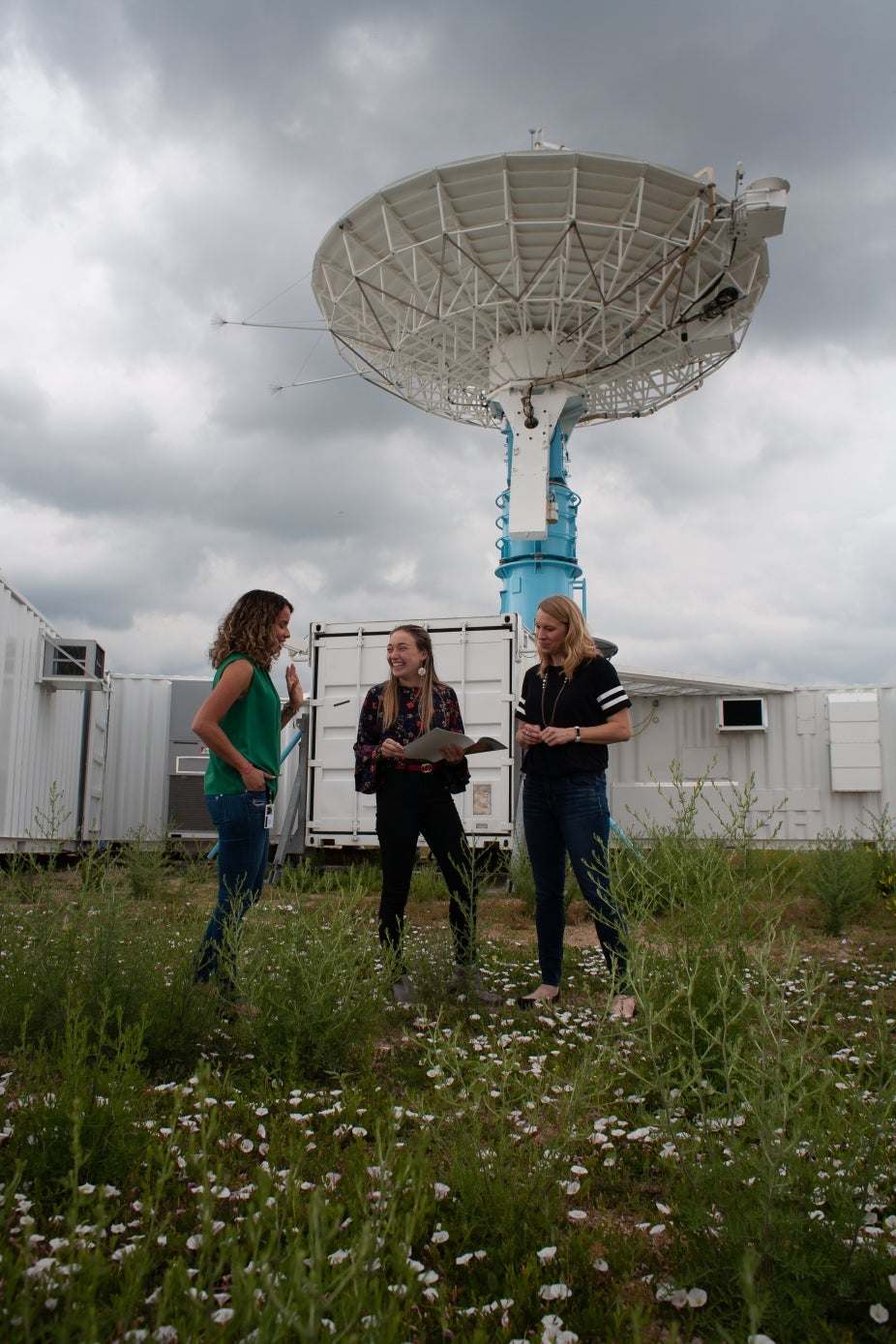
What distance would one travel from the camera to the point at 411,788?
16.1ft

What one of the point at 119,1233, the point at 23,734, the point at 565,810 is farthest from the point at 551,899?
the point at 23,734

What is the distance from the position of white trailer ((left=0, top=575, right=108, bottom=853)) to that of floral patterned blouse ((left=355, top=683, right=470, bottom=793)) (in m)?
4.25

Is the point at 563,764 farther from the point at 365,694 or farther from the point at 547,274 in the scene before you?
the point at 547,274

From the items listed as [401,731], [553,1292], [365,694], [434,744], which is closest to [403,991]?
[434,744]

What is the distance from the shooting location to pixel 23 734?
1009 centimetres

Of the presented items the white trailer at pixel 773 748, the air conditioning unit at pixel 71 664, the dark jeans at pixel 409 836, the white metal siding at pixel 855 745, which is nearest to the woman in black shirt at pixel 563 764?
the dark jeans at pixel 409 836

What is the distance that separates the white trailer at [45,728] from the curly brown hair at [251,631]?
442 cm

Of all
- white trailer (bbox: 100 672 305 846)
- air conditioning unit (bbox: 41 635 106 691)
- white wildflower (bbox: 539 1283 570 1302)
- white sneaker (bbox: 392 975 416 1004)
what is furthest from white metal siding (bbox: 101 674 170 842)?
white wildflower (bbox: 539 1283 570 1302)

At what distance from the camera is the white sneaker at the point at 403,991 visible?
455 centimetres

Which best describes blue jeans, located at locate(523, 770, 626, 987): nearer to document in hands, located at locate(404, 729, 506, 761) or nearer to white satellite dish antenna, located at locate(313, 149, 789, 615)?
document in hands, located at locate(404, 729, 506, 761)

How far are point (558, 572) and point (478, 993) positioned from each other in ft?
50.5

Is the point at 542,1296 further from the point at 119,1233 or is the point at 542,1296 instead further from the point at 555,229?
the point at 555,229

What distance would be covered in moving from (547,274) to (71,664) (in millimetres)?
10887

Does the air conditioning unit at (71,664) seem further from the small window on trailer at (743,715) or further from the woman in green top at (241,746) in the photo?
the small window on trailer at (743,715)
